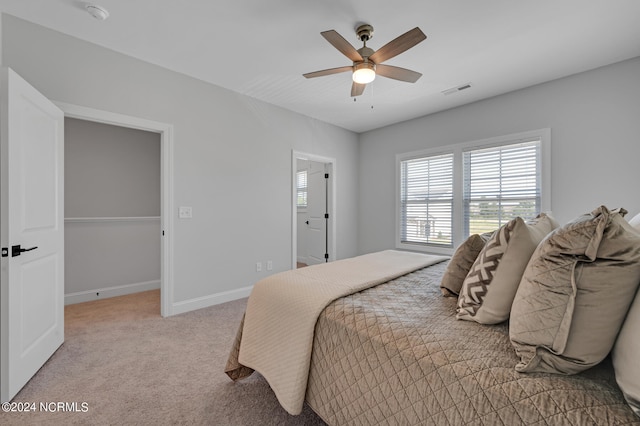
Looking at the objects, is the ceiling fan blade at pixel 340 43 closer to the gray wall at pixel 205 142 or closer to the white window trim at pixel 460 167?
the gray wall at pixel 205 142

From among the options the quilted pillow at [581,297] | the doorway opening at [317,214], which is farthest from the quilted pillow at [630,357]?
the doorway opening at [317,214]

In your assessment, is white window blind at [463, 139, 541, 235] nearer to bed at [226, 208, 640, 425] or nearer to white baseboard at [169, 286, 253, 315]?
bed at [226, 208, 640, 425]

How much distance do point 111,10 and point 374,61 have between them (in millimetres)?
2082

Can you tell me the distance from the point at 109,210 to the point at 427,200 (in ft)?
15.2

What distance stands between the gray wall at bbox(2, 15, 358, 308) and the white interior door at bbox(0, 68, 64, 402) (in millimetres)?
519

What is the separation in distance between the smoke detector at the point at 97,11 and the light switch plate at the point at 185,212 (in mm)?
1756

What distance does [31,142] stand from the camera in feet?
6.44

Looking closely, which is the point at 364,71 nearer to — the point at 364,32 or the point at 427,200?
the point at 364,32

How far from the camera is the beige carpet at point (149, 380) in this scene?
1560mm

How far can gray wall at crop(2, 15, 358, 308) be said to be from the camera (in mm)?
2449

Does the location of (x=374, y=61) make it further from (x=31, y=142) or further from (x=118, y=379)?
(x=118, y=379)

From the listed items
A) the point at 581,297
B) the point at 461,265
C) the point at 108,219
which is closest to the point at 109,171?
the point at 108,219

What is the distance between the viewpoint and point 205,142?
3.35 meters

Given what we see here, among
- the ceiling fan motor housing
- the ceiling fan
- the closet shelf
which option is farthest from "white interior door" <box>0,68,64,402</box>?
the ceiling fan motor housing
